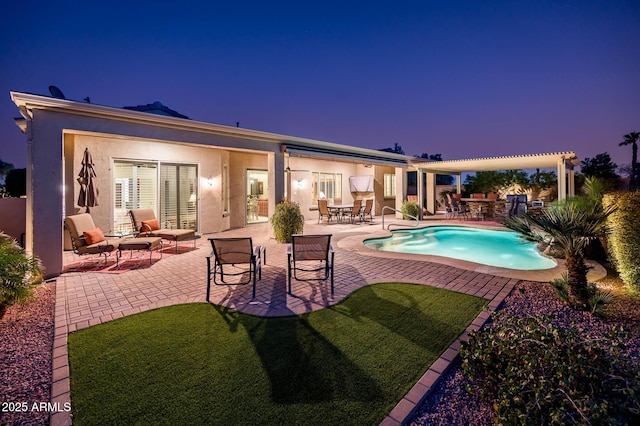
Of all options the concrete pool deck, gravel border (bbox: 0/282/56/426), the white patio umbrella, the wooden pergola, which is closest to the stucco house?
the white patio umbrella

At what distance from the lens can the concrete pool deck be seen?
3021mm

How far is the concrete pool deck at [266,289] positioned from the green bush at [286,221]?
6.61ft

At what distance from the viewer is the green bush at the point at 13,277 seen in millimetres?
4223

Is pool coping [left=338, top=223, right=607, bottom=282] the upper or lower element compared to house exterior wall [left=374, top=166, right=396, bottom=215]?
lower

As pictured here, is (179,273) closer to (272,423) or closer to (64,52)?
(272,423)

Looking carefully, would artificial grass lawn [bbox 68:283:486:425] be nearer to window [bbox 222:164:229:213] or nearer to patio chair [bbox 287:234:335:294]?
patio chair [bbox 287:234:335:294]

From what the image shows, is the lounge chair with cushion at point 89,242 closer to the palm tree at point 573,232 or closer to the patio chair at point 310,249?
the patio chair at point 310,249

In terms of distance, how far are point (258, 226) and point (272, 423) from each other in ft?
39.3

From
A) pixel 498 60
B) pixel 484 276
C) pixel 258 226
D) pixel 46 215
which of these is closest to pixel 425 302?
pixel 484 276

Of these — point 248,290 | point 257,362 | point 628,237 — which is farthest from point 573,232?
point 248,290

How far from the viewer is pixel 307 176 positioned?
16422 millimetres

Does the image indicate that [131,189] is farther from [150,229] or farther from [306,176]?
[306,176]

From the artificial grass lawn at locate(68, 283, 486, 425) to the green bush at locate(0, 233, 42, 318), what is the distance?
1.65 metres

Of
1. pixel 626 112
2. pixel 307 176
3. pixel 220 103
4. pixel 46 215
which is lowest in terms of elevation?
pixel 46 215
